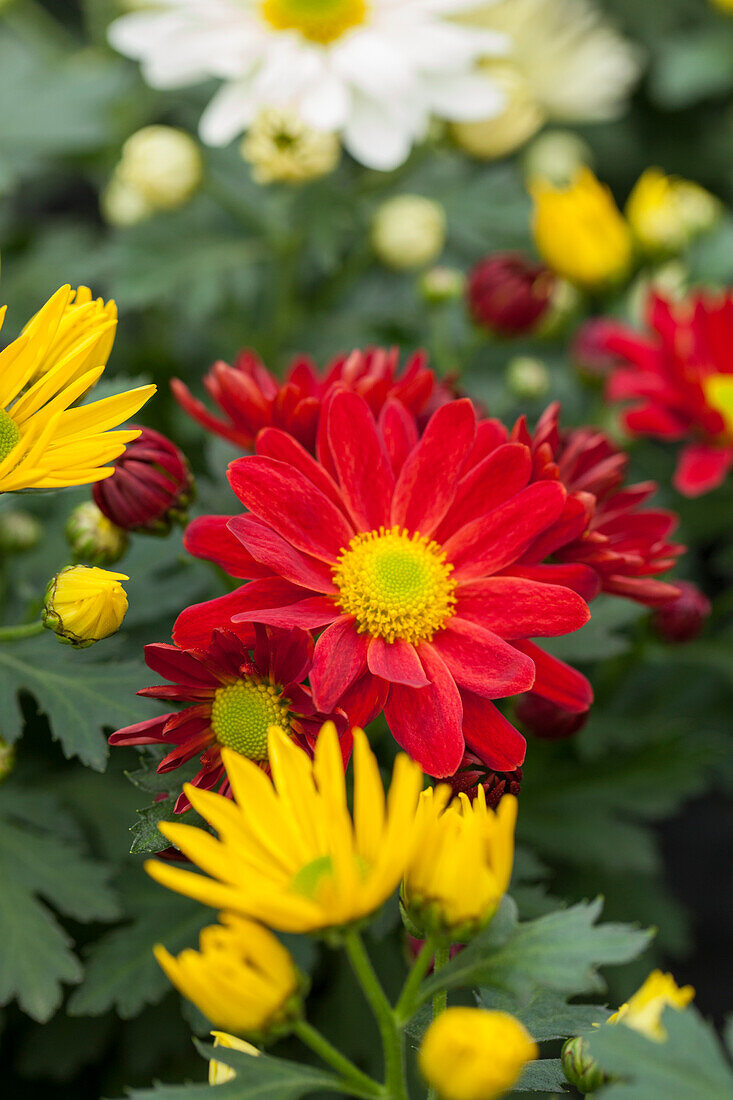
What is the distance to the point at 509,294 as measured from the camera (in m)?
1.16

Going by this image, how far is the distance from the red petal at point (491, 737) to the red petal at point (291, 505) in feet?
0.46

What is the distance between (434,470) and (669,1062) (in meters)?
0.39

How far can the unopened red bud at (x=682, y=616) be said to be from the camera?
39.3 inches

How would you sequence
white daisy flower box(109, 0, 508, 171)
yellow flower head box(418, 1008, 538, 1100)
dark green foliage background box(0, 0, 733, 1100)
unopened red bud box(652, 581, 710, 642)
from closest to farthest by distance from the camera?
1. yellow flower head box(418, 1008, 538, 1100)
2. dark green foliage background box(0, 0, 733, 1100)
3. unopened red bud box(652, 581, 710, 642)
4. white daisy flower box(109, 0, 508, 171)

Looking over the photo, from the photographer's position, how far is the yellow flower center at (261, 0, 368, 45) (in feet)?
3.87

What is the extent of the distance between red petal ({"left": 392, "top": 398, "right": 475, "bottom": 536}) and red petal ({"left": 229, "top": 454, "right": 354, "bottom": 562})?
49mm

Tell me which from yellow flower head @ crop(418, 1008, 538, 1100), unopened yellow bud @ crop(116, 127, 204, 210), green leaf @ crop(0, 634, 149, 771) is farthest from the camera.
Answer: unopened yellow bud @ crop(116, 127, 204, 210)

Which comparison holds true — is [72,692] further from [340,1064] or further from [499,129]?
[499,129]

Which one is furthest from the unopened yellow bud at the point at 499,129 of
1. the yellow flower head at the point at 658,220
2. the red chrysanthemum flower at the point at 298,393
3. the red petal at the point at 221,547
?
the red petal at the point at 221,547

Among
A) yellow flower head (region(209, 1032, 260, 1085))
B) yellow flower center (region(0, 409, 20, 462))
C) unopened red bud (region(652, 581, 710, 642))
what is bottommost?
unopened red bud (region(652, 581, 710, 642))

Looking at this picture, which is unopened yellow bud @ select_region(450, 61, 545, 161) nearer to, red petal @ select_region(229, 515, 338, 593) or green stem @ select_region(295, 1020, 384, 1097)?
red petal @ select_region(229, 515, 338, 593)

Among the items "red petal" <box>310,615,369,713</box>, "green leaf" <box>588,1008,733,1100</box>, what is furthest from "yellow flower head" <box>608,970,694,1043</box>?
"red petal" <box>310,615,369,713</box>

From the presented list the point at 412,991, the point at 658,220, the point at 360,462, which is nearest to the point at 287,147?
the point at 658,220

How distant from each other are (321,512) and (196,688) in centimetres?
14
